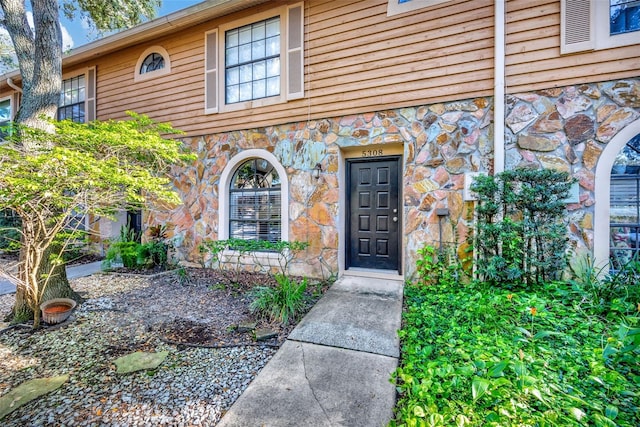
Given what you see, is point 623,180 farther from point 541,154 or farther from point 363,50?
point 363,50

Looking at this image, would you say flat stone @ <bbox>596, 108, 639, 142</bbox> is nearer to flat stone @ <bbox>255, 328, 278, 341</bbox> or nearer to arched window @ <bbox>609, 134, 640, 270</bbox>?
arched window @ <bbox>609, 134, 640, 270</bbox>

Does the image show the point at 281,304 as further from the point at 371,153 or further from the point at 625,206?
the point at 625,206

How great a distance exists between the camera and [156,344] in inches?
101

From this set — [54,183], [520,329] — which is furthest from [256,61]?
[520,329]

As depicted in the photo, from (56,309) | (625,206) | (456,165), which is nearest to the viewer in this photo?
(56,309)

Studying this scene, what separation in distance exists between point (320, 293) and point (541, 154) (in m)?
3.39

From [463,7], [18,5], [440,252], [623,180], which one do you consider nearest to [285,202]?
[440,252]

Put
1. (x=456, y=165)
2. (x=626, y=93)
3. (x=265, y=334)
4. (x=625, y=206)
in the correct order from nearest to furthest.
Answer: (x=265, y=334)
(x=626, y=93)
(x=625, y=206)
(x=456, y=165)

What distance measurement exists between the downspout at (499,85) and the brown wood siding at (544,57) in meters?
0.10

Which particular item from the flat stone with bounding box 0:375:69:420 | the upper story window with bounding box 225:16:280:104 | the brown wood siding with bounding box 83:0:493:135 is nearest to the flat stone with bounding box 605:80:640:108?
the brown wood siding with bounding box 83:0:493:135

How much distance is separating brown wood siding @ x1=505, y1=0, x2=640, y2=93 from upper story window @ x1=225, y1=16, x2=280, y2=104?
3482mm

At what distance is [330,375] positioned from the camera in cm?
202

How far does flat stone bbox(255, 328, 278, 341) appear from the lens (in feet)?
8.61

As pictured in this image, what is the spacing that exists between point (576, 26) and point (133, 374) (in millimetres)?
5774
